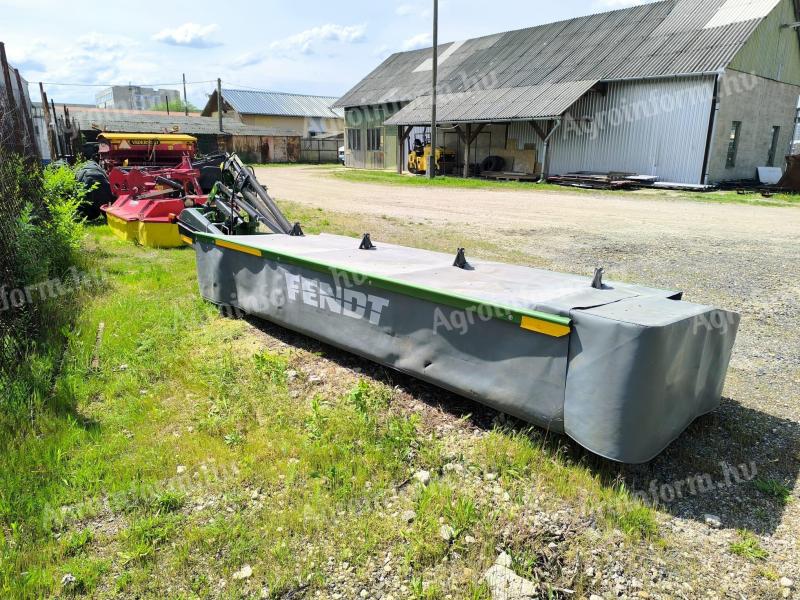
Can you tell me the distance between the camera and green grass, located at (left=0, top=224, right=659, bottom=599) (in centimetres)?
252

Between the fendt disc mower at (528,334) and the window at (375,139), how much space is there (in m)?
30.8

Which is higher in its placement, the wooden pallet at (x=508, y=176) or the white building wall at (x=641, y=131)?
the white building wall at (x=641, y=131)

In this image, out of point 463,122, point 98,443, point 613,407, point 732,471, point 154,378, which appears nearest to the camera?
point 613,407

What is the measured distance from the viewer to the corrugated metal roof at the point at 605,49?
20234 mm

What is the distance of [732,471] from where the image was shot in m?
3.08

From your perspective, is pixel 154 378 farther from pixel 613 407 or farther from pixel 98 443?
pixel 613 407

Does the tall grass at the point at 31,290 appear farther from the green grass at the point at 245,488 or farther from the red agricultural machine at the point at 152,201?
the red agricultural machine at the point at 152,201

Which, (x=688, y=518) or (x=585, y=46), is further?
(x=585, y=46)

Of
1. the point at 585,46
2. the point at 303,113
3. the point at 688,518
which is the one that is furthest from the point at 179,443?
the point at 303,113

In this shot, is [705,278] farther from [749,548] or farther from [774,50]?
[774,50]

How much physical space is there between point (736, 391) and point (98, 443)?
404 cm

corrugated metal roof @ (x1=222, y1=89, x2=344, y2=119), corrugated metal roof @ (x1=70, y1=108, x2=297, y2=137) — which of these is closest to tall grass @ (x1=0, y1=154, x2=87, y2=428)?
corrugated metal roof @ (x1=70, y1=108, x2=297, y2=137)

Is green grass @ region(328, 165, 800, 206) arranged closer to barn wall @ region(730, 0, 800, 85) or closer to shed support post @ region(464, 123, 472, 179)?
shed support post @ region(464, 123, 472, 179)

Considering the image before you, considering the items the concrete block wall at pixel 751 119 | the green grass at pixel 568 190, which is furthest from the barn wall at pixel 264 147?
the concrete block wall at pixel 751 119
